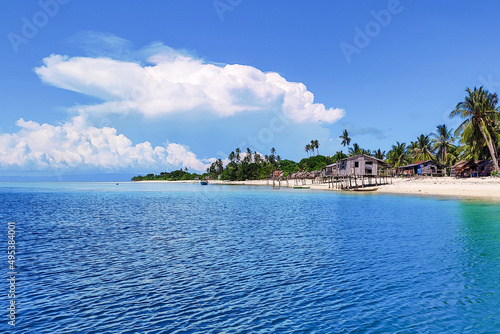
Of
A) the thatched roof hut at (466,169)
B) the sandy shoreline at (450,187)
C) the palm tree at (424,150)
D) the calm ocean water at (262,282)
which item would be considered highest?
the palm tree at (424,150)

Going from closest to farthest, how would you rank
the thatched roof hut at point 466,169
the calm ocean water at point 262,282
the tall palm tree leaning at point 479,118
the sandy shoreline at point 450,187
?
the calm ocean water at point 262,282, the sandy shoreline at point 450,187, the tall palm tree leaning at point 479,118, the thatched roof hut at point 466,169

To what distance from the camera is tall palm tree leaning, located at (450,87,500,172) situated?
59.2 metres

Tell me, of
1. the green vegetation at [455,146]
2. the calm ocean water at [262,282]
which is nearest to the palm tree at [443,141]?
the green vegetation at [455,146]

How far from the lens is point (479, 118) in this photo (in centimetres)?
5984

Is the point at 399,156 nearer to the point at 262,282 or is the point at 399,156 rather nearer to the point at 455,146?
the point at 455,146

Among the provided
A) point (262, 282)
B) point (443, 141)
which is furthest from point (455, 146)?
point (262, 282)

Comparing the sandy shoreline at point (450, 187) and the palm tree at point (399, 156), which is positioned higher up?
the palm tree at point (399, 156)

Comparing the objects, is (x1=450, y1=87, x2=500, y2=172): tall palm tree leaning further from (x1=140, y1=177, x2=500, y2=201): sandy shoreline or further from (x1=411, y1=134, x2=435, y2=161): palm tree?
(x1=411, y1=134, x2=435, y2=161): palm tree

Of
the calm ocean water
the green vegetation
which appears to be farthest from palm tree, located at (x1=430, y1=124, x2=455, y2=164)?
the calm ocean water

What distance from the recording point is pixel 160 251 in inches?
736

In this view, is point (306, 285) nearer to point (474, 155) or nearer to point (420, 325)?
point (420, 325)

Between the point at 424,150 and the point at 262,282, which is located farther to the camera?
the point at 424,150

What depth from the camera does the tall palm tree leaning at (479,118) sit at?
59219mm

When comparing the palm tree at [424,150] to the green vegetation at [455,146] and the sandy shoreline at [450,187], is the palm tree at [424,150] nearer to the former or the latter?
the green vegetation at [455,146]
